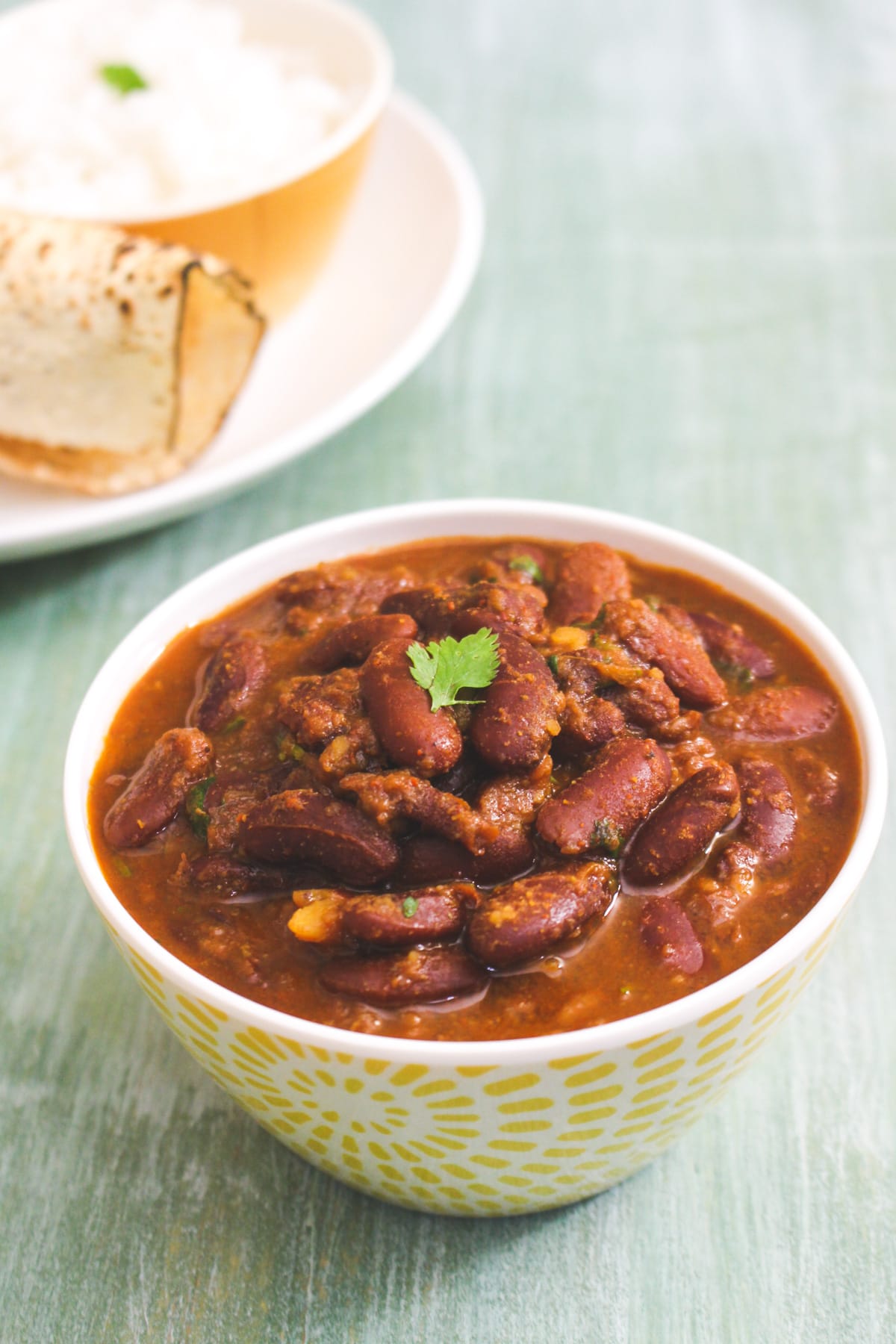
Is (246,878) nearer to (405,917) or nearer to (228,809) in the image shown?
(228,809)

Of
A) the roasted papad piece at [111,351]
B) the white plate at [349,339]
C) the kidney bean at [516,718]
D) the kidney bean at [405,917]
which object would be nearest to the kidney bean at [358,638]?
the kidney bean at [516,718]

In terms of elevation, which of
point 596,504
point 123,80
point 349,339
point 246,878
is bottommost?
point 596,504

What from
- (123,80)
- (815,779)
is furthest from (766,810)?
(123,80)

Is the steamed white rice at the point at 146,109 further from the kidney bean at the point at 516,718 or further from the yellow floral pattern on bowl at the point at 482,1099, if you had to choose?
the yellow floral pattern on bowl at the point at 482,1099

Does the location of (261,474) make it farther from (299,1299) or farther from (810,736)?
(299,1299)

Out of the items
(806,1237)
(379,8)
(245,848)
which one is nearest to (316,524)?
(245,848)
